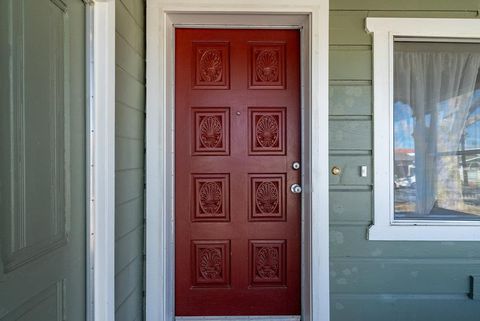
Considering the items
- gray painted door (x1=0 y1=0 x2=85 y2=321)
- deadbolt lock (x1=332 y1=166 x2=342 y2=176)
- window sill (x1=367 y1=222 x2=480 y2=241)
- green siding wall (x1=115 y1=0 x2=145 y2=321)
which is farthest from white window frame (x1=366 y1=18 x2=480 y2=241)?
gray painted door (x1=0 y1=0 x2=85 y2=321)

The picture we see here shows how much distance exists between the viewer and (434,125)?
8.39 ft

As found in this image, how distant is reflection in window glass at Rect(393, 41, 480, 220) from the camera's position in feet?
8.34

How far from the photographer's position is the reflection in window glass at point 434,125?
2541 millimetres

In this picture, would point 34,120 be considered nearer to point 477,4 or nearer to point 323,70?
point 323,70

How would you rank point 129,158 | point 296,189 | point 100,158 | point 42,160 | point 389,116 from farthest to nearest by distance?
point 296,189, point 389,116, point 129,158, point 100,158, point 42,160

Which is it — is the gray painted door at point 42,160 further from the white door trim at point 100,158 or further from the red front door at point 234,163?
the red front door at point 234,163

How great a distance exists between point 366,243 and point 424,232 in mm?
373

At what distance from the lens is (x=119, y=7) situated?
1.96 m

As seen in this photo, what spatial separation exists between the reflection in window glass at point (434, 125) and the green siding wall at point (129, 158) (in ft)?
5.23

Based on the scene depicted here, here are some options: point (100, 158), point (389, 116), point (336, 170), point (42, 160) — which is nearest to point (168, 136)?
point (100, 158)

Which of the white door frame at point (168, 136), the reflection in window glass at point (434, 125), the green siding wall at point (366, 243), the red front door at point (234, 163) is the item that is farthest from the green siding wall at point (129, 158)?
the reflection in window glass at point (434, 125)

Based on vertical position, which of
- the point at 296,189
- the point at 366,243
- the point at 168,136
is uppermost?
the point at 168,136

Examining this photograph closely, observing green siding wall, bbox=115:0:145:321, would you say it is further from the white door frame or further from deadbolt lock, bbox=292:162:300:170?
deadbolt lock, bbox=292:162:300:170

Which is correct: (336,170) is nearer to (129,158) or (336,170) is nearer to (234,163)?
(234,163)
